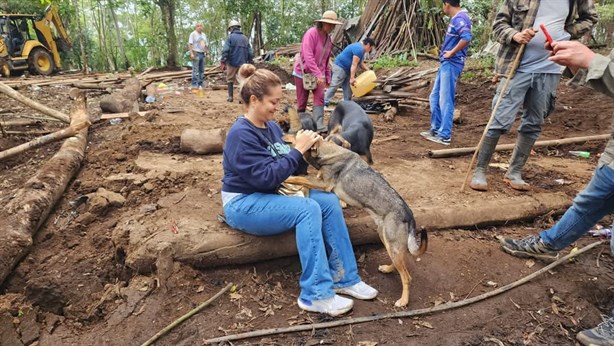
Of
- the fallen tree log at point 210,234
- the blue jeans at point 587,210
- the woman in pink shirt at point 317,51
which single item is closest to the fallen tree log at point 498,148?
the fallen tree log at point 210,234

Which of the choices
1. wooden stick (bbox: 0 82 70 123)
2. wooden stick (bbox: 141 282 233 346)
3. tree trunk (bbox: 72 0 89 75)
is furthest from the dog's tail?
tree trunk (bbox: 72 0 89 75)

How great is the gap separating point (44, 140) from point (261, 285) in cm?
457

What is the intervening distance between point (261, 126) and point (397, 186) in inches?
87.2

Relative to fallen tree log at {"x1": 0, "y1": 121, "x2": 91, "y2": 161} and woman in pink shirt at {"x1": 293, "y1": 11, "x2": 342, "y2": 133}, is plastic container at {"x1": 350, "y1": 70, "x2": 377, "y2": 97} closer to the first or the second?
woman in pink shirt at {"x1": 293, "y1": 11, "x2": 342, "y2": 133}

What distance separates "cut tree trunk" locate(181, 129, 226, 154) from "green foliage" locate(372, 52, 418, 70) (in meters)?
8.72

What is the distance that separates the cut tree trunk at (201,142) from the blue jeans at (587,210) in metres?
4.35

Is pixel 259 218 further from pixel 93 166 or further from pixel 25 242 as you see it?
pixel 93 166

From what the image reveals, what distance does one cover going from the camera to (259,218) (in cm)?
292

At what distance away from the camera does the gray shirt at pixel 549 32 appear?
3.89 metres

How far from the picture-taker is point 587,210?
291 centimetres

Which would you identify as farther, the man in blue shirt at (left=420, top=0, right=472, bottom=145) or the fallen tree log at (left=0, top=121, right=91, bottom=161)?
the man in blue shirt at (left=420, top=0, right=472, bottom=145)

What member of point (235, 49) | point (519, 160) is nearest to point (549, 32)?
point (519, 160)

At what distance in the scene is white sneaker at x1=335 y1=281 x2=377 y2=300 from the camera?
3.00 metres

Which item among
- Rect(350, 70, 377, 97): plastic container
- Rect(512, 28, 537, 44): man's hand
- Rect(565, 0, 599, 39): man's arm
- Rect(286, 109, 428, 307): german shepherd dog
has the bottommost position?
Rect(286, 109, 428, 307): german shepherd dog
